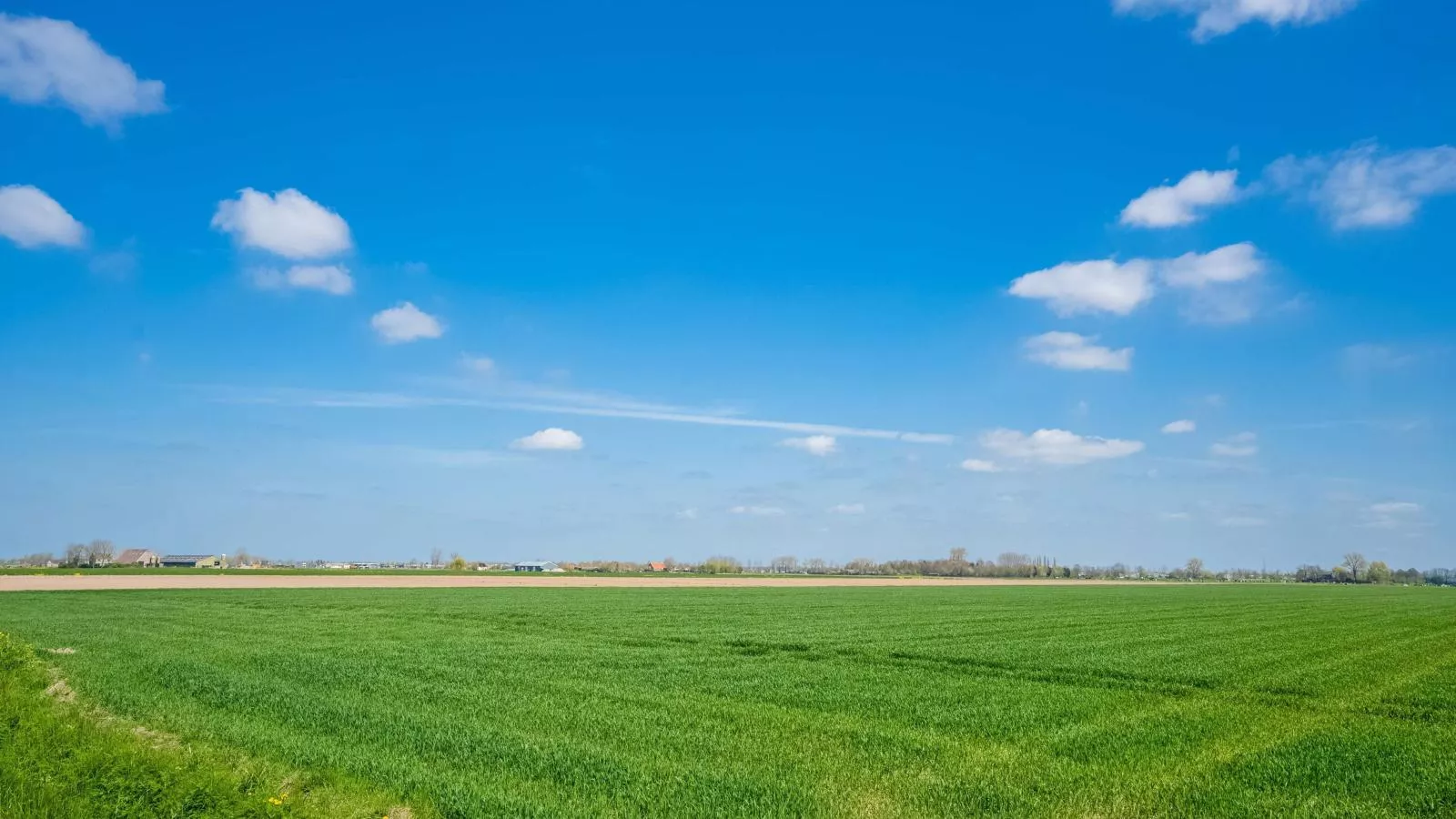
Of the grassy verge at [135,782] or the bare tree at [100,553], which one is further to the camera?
the bare tree at [100,553]

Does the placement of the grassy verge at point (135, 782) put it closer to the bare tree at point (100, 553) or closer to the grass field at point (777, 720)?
the grass field at point (777, 720)

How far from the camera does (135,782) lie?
8984mm

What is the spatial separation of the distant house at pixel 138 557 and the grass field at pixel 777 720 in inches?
7526

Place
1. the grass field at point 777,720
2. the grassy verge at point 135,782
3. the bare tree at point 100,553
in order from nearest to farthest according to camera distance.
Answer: the grassy verge at point 135,782, the grass field at point 777,720, the bare tree at point 100,553

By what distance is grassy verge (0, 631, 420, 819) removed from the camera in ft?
27.7

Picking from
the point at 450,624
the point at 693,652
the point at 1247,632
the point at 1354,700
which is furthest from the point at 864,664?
the point at 1247,632

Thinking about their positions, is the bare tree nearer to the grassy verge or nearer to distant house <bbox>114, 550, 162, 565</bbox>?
distant house <bbox>114, 550, 162, 565</bbox>

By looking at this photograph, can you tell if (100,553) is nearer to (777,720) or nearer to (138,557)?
(138,557)

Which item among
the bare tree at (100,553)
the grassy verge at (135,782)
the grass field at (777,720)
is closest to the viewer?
the grassy verge at (135,782)

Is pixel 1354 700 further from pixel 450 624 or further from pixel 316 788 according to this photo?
pixel 450 624

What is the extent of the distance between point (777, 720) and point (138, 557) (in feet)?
737

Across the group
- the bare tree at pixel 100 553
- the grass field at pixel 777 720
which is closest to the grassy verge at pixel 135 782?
the grass field at pixel 777 720

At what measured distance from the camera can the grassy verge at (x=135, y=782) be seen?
845 cm

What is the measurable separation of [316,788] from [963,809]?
25.3 ft
